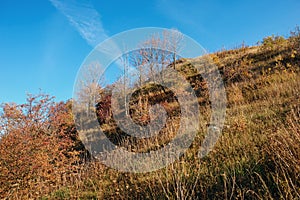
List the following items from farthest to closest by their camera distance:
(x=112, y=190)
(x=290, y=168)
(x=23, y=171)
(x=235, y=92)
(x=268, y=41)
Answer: (x=268, y=41)
(x=235, y=92)
(x=23, y=171)
(x=112, y=190)
(x=290, y=168)

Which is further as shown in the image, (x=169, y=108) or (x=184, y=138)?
(x=169, y=108)

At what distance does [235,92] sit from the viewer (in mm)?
12000

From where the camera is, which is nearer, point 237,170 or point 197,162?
point 237,170

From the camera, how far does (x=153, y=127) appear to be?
31.4ft

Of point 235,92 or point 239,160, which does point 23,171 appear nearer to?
point 239,160

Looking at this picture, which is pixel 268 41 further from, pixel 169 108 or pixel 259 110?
pixel 259 110

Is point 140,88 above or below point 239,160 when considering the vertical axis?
above

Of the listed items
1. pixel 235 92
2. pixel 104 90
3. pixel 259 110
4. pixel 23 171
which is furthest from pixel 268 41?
pixel 23 171

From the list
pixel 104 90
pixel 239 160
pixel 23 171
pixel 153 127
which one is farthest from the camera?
pixel 104 90

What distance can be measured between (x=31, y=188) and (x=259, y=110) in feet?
24.1

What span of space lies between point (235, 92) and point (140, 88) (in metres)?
10.9

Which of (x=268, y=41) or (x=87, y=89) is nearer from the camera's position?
(x=268, y=41)

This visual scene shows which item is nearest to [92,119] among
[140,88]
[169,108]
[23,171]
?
[140,88]

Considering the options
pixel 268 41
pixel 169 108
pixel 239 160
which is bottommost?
pixel 239 160
